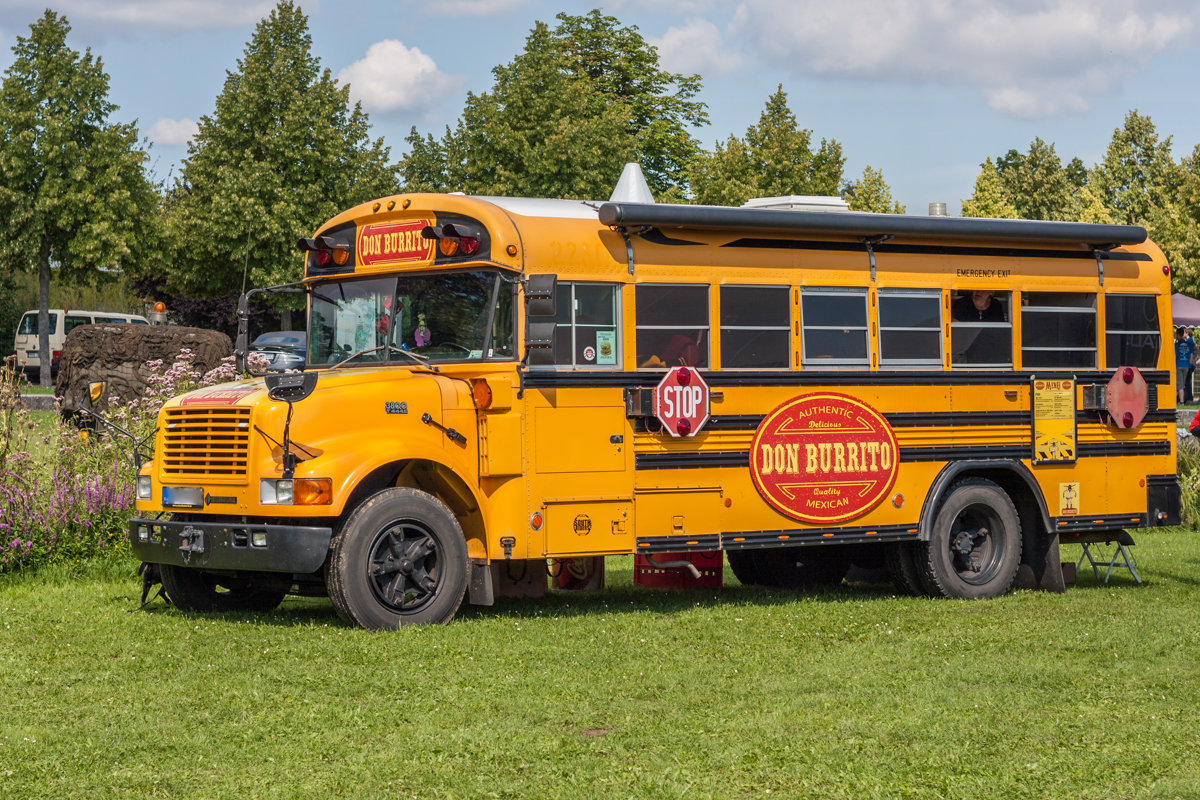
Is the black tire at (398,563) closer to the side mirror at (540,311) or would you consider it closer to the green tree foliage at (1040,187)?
the side mirror at (540,311)

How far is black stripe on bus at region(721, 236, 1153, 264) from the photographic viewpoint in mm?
11180

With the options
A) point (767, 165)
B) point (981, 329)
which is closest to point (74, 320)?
point (767, 165)

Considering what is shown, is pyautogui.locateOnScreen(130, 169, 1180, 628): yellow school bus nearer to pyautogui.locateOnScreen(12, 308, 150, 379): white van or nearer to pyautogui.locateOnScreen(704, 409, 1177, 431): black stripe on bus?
pyautogui.locateOnScreen(704, 409, 1177, 431): black stripe on bus

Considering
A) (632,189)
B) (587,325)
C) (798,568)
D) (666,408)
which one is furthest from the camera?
(632,189)

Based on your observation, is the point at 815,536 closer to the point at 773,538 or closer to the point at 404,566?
the point at 773,538

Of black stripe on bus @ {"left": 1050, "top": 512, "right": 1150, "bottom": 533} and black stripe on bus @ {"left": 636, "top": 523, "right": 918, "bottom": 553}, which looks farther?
black stripe on bus @ {"left": 1050, "top": 512, "right": 1150, "bottom": 533}

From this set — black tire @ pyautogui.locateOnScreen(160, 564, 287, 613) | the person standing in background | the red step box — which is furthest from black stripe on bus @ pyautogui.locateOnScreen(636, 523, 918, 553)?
the person standing in background

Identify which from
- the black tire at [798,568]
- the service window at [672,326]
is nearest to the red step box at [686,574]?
the black tire at [798,568]

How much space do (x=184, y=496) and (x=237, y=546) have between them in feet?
2.04

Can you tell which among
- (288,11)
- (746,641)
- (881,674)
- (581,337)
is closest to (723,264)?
(581,337)

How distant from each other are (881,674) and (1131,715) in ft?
4.83

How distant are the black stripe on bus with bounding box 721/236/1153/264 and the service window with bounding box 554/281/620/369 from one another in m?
1.09

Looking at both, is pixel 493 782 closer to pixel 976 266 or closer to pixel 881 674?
pixel 881 674

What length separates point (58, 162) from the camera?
1491 inches
